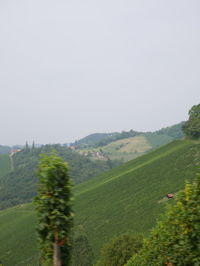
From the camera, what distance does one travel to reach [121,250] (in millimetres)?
29719

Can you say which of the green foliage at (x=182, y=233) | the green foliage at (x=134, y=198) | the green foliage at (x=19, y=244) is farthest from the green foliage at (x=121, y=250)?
the green foliage at (x=19, y=244)

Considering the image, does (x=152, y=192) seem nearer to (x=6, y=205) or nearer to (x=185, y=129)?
(x=185, y=129)

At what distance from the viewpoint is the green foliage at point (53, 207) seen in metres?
11.0

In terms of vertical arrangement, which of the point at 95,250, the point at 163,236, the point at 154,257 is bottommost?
the point at 95,250

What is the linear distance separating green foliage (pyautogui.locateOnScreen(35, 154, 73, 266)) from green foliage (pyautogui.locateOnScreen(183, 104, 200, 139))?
7525 centimetres

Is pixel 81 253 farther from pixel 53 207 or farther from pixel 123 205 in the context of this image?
pixel 53 207

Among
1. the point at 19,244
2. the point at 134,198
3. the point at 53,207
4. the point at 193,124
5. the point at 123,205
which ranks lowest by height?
the point at 19,244

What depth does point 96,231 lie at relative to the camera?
4956 centimetres

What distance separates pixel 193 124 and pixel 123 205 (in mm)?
39187

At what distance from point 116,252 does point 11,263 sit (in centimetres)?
2810

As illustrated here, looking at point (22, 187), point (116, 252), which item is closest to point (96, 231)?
point (116, 252)

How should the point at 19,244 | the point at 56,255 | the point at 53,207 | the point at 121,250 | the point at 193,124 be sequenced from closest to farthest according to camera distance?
the point at 56,255 < the point at 53,207 < the point at 121,250 < the point at 19,244 < the point at 193,124

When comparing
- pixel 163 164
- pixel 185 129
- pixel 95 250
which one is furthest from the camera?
pixel 185 129

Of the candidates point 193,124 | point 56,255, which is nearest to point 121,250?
point 56,255
